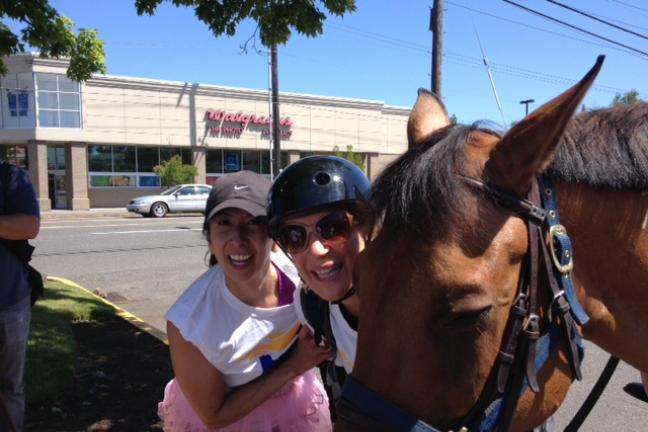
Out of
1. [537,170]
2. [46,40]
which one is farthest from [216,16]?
[537,170]

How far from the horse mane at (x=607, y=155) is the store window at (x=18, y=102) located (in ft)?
98.5

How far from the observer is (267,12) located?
543 cm

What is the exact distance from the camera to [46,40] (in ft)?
17.8

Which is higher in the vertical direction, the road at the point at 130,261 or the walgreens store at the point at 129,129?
the walgreens store at the point at 129,129

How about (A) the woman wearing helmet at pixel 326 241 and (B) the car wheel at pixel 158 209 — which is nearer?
(A) the woman wearing helmet at pixel 326 241

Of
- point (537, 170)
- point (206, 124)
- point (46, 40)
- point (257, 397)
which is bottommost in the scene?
A: point (257, 397)

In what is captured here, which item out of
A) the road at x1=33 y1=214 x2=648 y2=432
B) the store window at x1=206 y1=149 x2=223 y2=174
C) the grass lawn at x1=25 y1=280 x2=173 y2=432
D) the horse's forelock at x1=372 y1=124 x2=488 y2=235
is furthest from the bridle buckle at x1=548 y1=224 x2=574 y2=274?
the store window at x1=206 y1=149 x2=223 y2=174

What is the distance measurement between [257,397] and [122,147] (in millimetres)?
30392

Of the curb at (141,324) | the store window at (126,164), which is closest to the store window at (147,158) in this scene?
the store window at (126,164)

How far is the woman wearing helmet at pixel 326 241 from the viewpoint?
1871mm

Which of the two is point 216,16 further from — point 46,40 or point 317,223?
point 317,223

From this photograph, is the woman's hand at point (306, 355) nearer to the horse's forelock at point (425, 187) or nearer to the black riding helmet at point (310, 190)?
the black riding helmet at point (310, 190)

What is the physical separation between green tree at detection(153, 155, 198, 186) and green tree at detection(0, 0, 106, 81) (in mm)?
21963

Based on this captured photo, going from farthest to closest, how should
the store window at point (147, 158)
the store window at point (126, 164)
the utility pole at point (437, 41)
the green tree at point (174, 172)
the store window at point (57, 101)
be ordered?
the store window at point (147, 158) < the store window at point (126, 164) < the green tree at point (174, 172) < the store window at point (57, 101) < the utility pole at point (437, 41)
